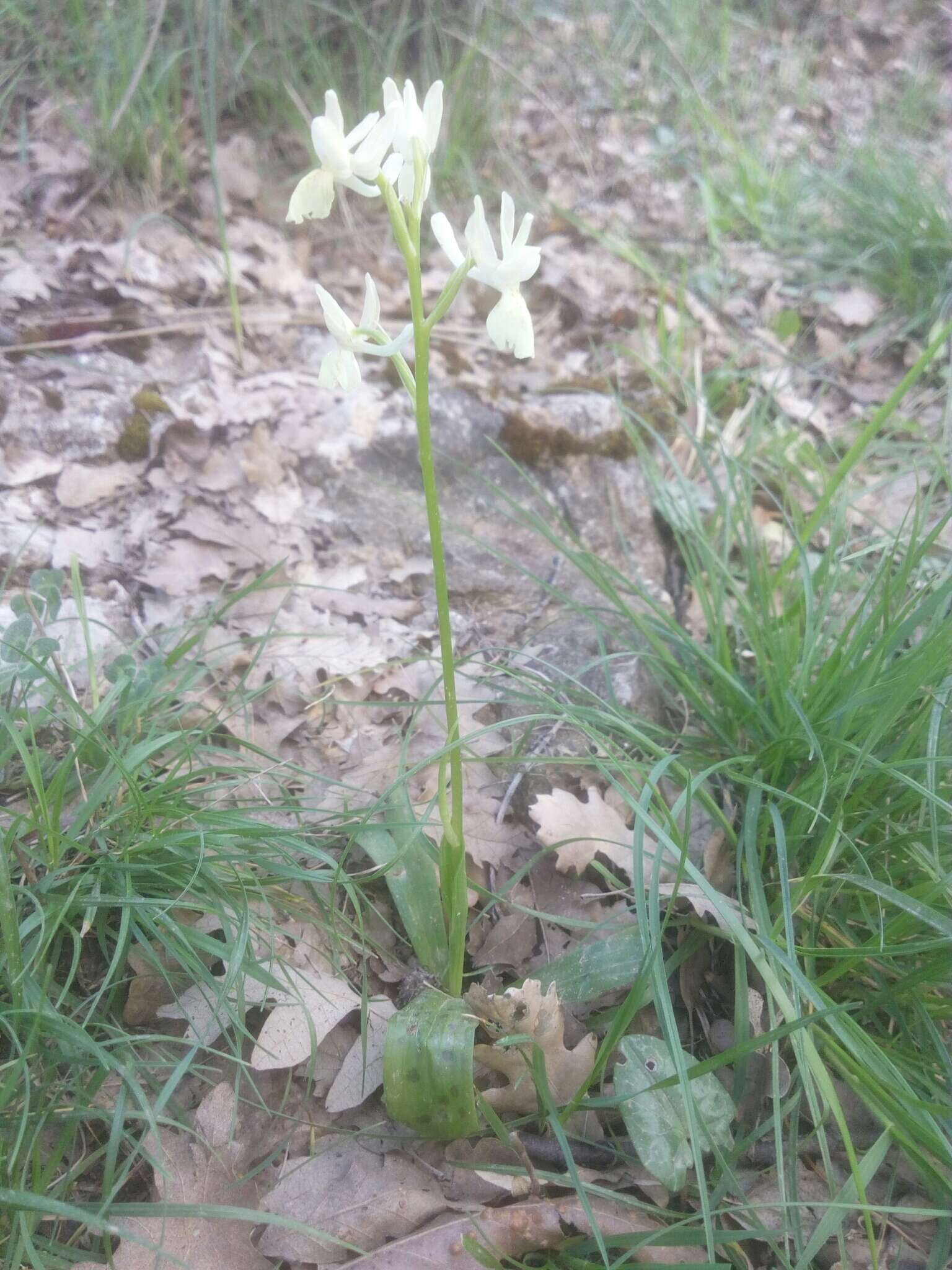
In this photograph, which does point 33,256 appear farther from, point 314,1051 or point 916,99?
point 916,99

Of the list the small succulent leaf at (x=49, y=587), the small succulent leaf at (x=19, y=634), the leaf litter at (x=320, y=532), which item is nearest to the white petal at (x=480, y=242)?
the leaf litter at (x=320, y=532)

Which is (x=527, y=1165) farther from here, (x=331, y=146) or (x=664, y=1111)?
(x=331, y=146)

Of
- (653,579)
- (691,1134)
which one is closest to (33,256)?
(653,579)

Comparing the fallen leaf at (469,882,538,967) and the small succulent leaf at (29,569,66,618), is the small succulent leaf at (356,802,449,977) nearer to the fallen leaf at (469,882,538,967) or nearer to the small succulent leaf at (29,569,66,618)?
the fallen leaf at (469,882,538,967)

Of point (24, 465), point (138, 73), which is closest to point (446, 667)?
point (24, 465)

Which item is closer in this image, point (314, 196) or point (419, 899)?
point (314, 196)

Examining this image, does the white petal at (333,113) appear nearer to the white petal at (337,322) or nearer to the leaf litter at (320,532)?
the white petal at (337,322)

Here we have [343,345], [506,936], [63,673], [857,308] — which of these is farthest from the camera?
[857,308]
